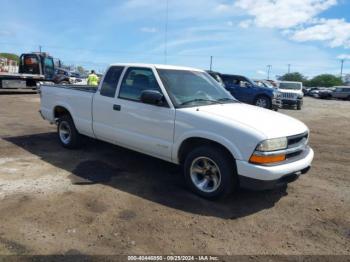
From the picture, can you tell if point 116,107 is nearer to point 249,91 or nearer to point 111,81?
point 111,81

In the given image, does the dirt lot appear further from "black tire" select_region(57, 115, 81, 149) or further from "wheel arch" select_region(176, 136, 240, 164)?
"wheel arch" select_region(176, 136, 240, 164)

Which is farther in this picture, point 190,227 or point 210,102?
point 210,102

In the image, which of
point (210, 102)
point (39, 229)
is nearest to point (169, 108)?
point (210, 102)

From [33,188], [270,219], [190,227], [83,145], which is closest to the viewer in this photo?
[190,227]

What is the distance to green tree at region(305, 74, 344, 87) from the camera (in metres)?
93.8

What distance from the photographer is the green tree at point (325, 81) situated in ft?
308

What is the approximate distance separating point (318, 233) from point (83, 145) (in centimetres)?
489

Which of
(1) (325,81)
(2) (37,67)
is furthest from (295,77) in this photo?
(2) (37,67)

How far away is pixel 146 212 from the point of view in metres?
4.50

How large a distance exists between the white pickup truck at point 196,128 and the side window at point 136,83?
17mm

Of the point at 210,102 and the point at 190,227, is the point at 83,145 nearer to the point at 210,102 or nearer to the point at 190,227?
the point at 210,102

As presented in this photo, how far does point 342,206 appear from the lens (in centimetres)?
498

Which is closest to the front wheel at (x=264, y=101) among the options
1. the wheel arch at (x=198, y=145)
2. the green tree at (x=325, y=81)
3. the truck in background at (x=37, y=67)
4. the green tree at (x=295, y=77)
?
the truck in background at (x=37, y=67)

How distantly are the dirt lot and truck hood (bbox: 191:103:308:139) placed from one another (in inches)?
40.0
